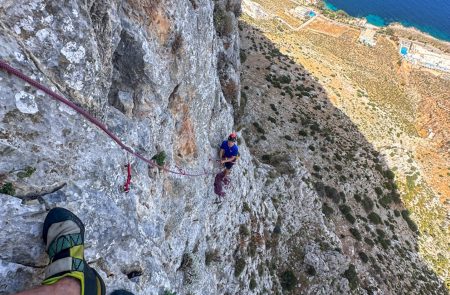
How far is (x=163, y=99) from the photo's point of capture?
13328 millimetres

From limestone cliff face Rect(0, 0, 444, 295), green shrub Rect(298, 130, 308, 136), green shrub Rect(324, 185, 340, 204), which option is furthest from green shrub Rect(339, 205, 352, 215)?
limestone cliff face Rect(0, 0, 444, 295)

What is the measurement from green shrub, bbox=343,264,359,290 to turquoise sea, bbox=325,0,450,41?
13787 cm

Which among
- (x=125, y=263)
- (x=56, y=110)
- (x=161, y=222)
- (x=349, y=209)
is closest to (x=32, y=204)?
(x=56, y=110)

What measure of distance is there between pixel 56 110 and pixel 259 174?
24419 mm

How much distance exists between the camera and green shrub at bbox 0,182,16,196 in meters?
6.67

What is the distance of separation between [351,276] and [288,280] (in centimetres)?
839

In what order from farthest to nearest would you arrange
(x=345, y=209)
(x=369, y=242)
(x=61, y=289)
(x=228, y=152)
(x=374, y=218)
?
(x=374, y=218)
(x=345, y=209)
(x=369, y=242)
(x=228, y=152)
(x=61, y=289)

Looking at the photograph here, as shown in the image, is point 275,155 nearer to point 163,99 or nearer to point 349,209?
point 349,209

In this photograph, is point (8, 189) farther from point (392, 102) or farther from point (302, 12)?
point (302, 12)

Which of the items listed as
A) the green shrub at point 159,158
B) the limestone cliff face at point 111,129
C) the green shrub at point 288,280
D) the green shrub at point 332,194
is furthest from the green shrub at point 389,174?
the green shrub at point 159,158

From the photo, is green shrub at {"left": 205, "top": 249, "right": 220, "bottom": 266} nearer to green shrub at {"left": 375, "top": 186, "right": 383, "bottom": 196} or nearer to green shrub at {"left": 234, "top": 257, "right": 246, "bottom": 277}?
green shrub at {"left": 234, "top": 257, "right": 246, "bottom": 277}

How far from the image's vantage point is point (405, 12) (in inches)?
6270

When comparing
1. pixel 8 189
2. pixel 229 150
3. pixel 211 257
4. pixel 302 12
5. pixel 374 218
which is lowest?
pixel 374 218

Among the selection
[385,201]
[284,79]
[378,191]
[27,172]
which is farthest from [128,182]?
[284,79]
